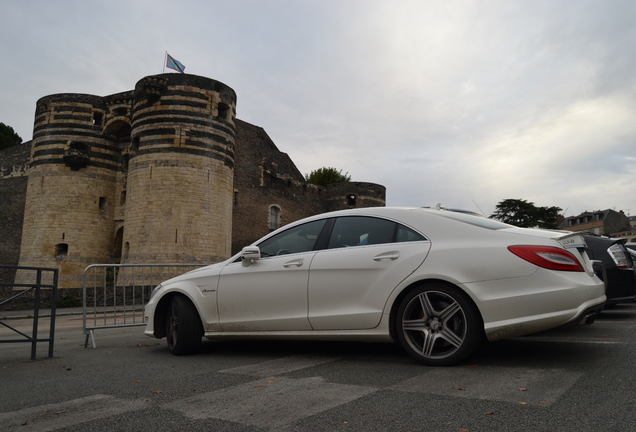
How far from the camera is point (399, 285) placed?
12.9 ft

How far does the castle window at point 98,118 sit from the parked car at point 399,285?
27651 millimetres

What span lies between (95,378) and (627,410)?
3898 mm

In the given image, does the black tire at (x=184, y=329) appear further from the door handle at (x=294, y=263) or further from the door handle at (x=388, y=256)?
the door handle at (x=388, y=256)

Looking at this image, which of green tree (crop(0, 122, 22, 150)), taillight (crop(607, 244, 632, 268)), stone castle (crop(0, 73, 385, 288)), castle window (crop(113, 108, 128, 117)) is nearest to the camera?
taillight (crop(607, 244, 632, 268))

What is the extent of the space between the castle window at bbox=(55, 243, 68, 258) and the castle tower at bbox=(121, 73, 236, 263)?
4.72m

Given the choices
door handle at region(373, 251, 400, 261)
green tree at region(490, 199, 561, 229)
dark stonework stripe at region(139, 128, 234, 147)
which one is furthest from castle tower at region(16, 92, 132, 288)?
green tree at region(490, 199, 561, 229)

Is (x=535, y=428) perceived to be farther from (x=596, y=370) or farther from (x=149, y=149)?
(x=149, y=149)

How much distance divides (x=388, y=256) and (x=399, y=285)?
0.29 metres

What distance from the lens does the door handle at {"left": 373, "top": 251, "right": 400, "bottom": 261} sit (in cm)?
405

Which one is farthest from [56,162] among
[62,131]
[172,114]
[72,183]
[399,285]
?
[399,285]

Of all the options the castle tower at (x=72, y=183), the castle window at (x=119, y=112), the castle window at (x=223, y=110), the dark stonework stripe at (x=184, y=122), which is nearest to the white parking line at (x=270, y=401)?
the dark stonework stripe at (x=184, y=122)

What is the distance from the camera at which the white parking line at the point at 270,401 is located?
8.65 feet

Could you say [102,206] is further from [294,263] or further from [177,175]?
[294,263]

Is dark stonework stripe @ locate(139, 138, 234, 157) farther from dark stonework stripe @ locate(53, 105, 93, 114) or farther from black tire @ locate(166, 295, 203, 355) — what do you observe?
black tire @ locate(166, 295, 203, 355)
